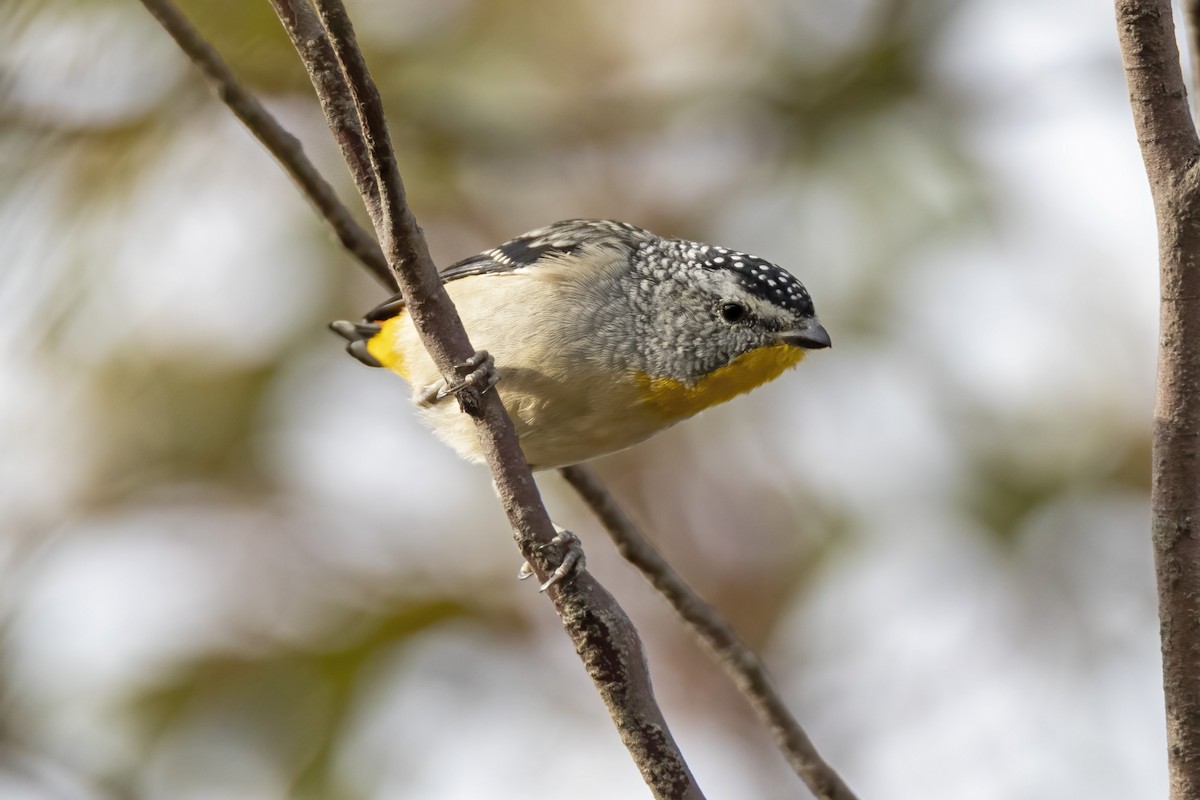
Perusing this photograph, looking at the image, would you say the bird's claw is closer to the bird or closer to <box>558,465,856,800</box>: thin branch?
<box>558,465,856,800</box>: thin branch

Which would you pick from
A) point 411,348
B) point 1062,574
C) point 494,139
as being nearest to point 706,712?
point 1062,574

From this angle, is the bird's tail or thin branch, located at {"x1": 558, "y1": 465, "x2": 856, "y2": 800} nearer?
thin branch, located at {"x1": 558, "y1": 465, "x2": 856, "y2": 800}

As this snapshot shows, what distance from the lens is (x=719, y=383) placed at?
157 inches

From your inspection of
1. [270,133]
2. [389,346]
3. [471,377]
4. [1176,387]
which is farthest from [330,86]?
[389,346]

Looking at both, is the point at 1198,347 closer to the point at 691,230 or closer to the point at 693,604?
the point at 693,604

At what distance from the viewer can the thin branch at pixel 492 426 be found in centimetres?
224

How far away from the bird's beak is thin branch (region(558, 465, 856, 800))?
84cm

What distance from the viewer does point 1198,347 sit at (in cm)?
233

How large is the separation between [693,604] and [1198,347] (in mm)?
1476

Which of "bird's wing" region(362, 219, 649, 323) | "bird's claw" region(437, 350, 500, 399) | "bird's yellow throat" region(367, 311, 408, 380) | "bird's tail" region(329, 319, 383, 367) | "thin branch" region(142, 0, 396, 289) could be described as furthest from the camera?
"bird's tail" region(329, 319, 383, 367)

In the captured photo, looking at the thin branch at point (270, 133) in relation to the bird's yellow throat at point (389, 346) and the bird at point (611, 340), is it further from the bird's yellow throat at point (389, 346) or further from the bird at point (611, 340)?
the bird's yellow throat at point (389, 346)

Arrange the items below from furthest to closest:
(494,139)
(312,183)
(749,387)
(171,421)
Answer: (494,139), (171,421), (749,387), (312,183)

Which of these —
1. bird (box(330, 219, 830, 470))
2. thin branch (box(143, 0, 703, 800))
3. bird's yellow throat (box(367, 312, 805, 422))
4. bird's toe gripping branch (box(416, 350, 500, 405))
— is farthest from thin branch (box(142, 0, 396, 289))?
bird's yellow throat (box(367, 312, 805, 422))

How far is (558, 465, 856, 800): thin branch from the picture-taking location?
116 inches
